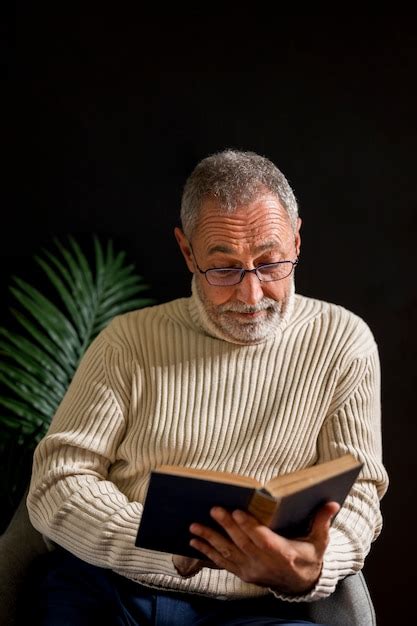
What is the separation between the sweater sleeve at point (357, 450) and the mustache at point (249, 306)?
239mm

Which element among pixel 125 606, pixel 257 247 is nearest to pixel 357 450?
pixel 257 247

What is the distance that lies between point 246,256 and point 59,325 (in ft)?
3.28

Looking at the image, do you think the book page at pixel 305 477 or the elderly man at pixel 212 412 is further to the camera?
the elderly man at pixel 212 412

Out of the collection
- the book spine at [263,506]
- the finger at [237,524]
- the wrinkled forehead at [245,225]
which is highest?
the wrinkled forehead at [245,225]

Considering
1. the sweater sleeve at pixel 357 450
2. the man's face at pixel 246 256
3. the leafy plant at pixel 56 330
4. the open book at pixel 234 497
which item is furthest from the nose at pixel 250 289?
the leafy plant at pixel 56 330

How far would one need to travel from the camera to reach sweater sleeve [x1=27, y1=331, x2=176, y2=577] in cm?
186

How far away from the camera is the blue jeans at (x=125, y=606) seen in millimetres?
1890

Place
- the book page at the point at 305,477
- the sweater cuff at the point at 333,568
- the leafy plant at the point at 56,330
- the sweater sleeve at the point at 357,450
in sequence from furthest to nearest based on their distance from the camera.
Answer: the leafy plant at the point at 56,330, the sweater sleeve at the point at 357,450, the sweater cuff at the point at 333,568, the book page at the point at 305,477

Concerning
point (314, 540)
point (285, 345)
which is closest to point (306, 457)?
point (285, 345)

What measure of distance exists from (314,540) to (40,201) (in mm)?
1690

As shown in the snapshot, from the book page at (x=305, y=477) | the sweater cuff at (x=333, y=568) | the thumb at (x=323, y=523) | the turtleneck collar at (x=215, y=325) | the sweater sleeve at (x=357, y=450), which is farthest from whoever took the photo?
the turtleneck collar at (x=215, y=325)

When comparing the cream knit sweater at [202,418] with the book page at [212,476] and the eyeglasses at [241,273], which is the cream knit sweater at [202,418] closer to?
the eyeglasses at [241,273]

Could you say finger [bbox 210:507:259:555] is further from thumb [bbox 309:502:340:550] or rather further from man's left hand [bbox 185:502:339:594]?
thumb [bbox 309:502:340:550]

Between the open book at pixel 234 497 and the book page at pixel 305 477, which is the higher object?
the book page at pixel 305 477
